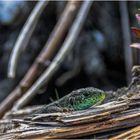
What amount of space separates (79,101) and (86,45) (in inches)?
77.3

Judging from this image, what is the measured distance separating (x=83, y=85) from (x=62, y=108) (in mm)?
1809

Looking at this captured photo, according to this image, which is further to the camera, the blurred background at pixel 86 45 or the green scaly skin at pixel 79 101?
the blurred background at pixel 86 45

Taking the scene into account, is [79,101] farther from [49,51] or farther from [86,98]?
[49,51]

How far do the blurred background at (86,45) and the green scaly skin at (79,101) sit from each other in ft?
5.96

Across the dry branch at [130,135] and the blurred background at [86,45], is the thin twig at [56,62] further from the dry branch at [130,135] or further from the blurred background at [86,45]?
the dry branch at [130,135]

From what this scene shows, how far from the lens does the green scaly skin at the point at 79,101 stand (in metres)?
0.85

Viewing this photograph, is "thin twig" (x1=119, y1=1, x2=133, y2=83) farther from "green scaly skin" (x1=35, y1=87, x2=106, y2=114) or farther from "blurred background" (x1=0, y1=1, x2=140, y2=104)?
"green scaly skin" (x1=35, y1=87, x2=106, y2=114)

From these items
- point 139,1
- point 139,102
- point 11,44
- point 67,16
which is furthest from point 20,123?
point 11,44

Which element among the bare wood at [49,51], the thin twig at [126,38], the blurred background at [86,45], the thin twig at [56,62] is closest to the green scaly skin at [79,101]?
the thin twig at [56,62]

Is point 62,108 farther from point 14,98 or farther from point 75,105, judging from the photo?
point 14,98

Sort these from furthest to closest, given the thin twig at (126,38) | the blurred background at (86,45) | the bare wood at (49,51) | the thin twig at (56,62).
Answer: the blurred background at (86,45)
the thin twig at (126,38)
the bare wood at (49,51)
the thin twig at (56,62)

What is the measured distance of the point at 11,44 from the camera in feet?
9.17

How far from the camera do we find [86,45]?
2811 millimetres

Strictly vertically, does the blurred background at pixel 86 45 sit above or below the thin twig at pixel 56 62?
above
